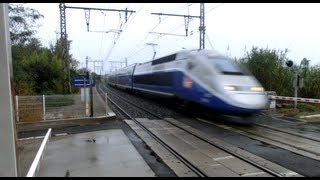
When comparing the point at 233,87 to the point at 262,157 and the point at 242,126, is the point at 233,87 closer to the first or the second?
the point at 242,126

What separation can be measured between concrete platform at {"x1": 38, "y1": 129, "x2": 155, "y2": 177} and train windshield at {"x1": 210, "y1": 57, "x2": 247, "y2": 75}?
16.9ft

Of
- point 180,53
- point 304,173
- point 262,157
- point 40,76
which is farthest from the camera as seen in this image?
point 40,76

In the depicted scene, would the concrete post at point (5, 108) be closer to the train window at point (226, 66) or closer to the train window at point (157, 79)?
the train window at point (226, 66)

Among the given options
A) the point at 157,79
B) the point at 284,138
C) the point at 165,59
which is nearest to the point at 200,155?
the point at 284,138

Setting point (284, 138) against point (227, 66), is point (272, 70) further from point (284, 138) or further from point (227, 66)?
point (284, 138)

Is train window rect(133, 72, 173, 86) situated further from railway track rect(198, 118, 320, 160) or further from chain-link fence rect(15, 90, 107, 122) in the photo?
railway track rect(198, 118, 320, 160)

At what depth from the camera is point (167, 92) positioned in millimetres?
21188

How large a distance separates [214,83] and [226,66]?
131 centimetres

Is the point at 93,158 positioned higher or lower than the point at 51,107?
lower

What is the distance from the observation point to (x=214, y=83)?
47.9 ft

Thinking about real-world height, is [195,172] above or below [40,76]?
below

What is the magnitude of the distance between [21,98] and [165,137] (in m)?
7.30

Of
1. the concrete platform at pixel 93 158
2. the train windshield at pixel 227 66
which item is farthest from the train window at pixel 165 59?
the concrete platform at pixel 93 158

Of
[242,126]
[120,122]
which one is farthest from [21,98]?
[242,126]
